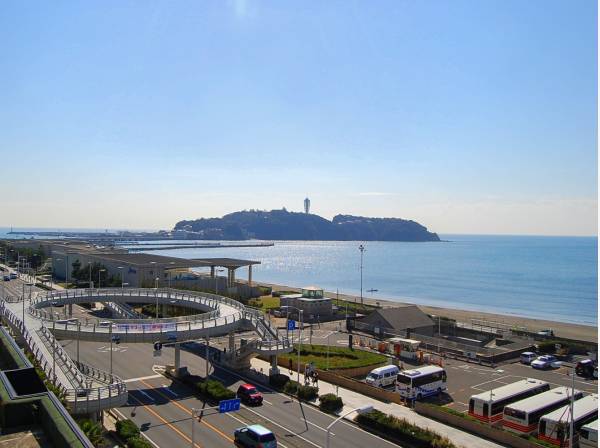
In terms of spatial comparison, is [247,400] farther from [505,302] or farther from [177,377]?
[505,302]

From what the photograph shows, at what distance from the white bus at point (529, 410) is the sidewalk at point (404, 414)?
2.81m

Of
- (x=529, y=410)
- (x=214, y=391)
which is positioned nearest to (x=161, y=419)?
(x=214, y=391)

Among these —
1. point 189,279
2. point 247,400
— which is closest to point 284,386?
point 247,400

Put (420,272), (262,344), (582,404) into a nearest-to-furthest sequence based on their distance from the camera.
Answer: (582,404) < (262,344) < (420,272)

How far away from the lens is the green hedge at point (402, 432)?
2430 centimetres

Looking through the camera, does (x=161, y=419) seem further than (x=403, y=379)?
No

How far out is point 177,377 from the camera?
3525cm

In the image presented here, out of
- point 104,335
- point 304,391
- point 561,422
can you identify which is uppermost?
point 104,335

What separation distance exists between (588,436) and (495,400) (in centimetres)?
554

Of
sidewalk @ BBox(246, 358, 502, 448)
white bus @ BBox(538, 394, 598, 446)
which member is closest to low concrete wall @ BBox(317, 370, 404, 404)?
sidewalk @ BBox(246, 358, 502, 448)

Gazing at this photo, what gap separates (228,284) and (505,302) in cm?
6943

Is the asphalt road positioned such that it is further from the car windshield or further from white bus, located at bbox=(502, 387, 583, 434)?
white bus, located at bbox=(502, 387, 583, 434)

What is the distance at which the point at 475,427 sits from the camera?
90.4 ft

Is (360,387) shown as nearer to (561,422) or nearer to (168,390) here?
(561,422)
